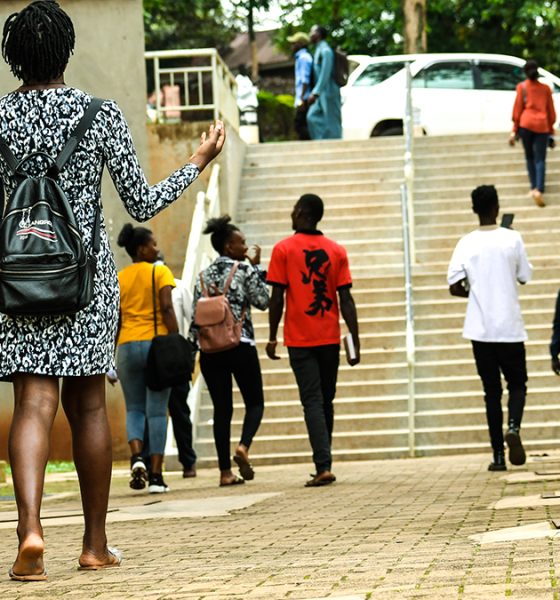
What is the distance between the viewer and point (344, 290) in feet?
34.9

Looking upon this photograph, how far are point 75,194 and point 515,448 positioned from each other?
572 cm

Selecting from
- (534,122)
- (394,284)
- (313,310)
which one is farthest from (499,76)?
(313,310)

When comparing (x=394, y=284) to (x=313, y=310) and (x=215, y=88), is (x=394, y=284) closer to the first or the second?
(x=215, y=88)

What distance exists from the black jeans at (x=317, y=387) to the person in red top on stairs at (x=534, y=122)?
8.85 metres

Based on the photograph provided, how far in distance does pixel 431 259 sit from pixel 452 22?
27242mm

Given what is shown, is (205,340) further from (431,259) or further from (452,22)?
(452,22)

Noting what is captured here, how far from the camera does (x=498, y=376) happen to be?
10.7 metres

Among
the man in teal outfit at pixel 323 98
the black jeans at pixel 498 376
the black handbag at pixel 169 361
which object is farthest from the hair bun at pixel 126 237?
the man in teal outfit at pixel 323 98

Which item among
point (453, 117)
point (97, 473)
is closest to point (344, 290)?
point (97, 473)

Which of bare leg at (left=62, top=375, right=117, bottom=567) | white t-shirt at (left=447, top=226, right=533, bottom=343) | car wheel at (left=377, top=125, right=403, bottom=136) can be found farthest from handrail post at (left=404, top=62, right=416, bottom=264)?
bare leg at (left=62, top=375, right=117, bottom=567)

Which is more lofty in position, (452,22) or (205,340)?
(452,22)

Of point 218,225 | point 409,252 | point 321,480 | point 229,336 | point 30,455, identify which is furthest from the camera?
point 409,252

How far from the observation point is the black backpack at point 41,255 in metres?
5.23

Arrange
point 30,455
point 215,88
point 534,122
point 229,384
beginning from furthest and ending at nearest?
1. point 534,122
2. point 215,88
3. point 229,384
4. point 30,455
